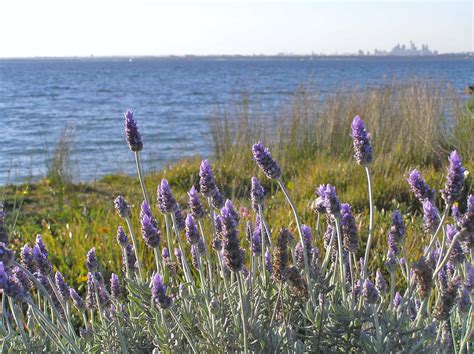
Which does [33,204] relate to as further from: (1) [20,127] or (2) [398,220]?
(1) [20,127]

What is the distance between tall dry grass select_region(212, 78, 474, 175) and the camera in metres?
7.86

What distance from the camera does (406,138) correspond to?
7898 mm

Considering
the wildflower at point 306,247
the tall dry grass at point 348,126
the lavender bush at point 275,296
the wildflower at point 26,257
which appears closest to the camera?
the lavender bush at point 275,296

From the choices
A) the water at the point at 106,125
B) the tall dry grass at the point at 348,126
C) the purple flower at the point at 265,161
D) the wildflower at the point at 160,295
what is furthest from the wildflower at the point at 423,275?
the tall dry grass at the point at 348,126

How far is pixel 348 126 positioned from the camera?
8445 mm

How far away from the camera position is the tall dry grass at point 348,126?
25.8 feet

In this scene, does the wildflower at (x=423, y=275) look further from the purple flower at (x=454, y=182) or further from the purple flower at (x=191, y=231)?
the purple flower at (x=191, y=231)

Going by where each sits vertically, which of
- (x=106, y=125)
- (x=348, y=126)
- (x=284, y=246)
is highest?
(x=284, y=246)

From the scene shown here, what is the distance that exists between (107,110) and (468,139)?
26.1m

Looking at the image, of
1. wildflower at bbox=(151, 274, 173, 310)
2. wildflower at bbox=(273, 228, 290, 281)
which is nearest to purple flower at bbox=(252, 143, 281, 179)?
wildflower at bbox=(273, 228, 290, 281)

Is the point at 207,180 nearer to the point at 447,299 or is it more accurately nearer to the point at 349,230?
the point at 349,230

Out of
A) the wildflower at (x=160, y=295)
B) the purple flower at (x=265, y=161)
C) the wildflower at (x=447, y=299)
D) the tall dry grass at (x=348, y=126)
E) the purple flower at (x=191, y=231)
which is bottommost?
the tall dry grass at (x=348, y=126)

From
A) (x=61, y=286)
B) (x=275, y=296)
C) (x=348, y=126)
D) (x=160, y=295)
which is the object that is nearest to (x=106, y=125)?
(x=348, y=126)

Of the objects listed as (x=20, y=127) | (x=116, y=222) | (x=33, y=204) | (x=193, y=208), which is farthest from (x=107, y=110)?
(x=193, y=208)
